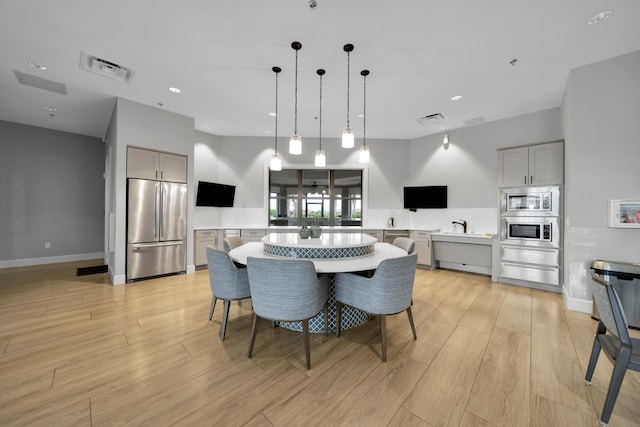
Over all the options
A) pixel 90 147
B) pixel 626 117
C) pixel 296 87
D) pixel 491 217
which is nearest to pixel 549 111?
pixel 626 117

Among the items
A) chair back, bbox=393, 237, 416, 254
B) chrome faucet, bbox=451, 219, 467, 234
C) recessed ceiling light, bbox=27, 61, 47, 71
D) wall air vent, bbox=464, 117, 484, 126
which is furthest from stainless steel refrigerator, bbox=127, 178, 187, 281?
wall air vent, bbox=464, 117, 484, 126

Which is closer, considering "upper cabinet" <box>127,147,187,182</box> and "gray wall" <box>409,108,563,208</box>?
"upper cabinet" <box>127,147,187,182</box>

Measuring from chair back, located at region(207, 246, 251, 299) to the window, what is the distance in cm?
386

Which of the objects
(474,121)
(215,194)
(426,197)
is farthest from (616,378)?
(215,194)

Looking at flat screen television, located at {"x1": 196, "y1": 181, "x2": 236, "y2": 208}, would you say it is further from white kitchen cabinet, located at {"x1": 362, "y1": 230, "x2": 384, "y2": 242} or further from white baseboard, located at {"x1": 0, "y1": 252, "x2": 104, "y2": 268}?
white baseboard, located at {"x1": 0, "y1": 252, "x2": 104, "y2": 268}

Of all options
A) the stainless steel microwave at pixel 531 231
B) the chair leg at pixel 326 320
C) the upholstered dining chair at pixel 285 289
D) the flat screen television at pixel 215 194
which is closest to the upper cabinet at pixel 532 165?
the stainless steel microwave at pixel 531 231

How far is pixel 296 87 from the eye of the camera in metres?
3.68

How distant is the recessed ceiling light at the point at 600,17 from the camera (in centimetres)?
229

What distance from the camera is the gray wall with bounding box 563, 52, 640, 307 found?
9.38 ft

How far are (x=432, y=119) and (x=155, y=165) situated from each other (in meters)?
5.21

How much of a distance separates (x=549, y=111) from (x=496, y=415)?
5082mm

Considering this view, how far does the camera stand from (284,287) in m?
1.90

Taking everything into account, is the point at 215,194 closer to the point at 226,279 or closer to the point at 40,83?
the point at 40,83

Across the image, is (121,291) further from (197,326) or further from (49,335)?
(197,326)
